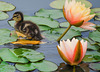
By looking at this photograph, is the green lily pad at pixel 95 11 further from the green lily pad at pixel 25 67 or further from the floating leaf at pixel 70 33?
the green lily pad at pixel 25 67

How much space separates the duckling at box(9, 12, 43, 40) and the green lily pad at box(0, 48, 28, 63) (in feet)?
1.80

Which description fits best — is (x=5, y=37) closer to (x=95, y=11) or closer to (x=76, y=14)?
(x=76, y=14)

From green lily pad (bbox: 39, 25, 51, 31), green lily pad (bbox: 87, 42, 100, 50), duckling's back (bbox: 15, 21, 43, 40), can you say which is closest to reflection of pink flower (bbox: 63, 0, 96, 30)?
green lily pad (bbox: 87, 42, 100, 50)

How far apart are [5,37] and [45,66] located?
843 mm

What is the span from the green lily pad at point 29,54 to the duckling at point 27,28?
433 millimetres

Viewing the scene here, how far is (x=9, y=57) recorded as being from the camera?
9.21 ft

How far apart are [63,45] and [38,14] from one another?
1559mm

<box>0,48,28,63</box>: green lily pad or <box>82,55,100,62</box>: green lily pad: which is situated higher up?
<box>0,48,28,63</box>: green lily pad

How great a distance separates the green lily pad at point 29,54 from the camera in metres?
2.79

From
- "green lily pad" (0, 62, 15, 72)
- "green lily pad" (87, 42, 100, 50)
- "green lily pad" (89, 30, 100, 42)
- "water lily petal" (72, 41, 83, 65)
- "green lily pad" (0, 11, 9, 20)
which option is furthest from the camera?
"green lily pad" (0, 11, 9, 20)

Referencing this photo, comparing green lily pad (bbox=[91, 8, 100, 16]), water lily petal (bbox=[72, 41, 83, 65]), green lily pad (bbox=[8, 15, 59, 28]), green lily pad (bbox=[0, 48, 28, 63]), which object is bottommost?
green lily pad (bbox=[0, 48, 28, 63])

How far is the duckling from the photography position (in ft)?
11.1

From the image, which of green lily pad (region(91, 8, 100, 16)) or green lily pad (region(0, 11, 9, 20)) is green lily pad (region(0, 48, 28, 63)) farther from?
green lily pad (region(91, 8, 100, 16))

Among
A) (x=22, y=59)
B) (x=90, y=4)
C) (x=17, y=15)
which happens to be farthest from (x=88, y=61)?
(x=90, y=4)
